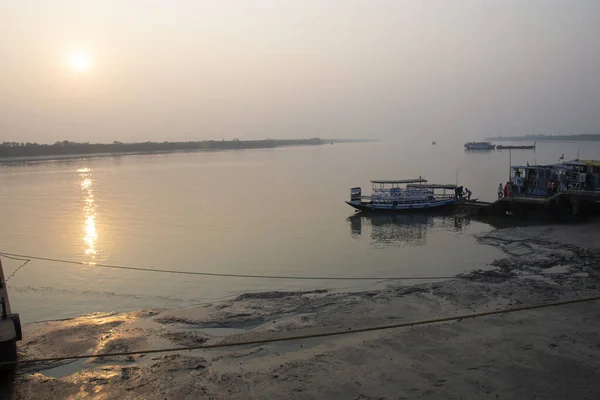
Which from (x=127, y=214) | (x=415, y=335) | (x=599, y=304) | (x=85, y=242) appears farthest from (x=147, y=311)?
(x=127, y=214)

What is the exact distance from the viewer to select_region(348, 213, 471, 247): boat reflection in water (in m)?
26.8

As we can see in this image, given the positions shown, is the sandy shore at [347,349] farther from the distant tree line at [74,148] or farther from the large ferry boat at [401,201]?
the distant tree line at [74,148]

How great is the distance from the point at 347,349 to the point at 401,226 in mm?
22283

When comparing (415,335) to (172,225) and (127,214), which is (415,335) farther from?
(127,214)

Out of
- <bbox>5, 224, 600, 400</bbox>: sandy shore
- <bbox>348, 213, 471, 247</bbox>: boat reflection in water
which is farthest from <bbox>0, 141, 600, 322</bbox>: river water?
<bbox>5, 224, 600, 400</bbox>: sandy shore

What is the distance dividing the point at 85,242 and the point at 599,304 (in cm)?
2474

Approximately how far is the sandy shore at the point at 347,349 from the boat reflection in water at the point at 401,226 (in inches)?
451

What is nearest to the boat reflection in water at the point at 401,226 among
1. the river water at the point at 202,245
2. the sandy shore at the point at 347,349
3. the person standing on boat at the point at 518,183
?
the river water at the point at 202,245

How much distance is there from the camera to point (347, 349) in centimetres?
1011

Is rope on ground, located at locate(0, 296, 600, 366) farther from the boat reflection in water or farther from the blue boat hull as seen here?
the blue boat hull

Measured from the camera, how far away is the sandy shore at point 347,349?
27.8 feet

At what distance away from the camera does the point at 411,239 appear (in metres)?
26.8

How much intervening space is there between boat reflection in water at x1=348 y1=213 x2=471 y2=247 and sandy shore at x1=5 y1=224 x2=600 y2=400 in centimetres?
1145

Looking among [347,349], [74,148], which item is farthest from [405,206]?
[74,148]
